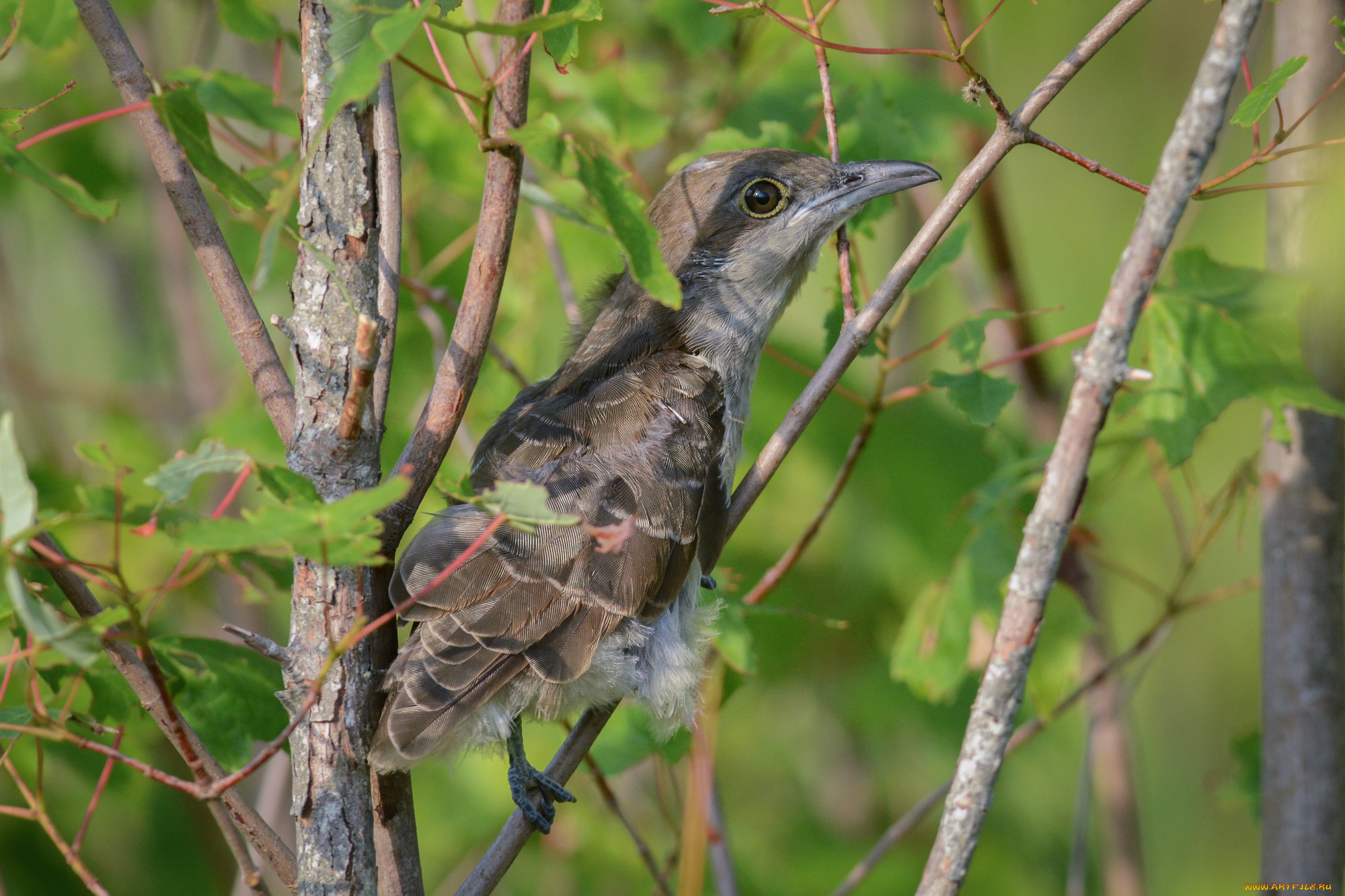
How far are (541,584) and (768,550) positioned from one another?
2181 millimetres

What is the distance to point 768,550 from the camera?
486 centimetres

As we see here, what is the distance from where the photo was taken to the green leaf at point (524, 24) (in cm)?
149

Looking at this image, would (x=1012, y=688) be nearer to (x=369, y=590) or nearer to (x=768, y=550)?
(x=369, y=590)

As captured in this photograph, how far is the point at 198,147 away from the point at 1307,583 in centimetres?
303

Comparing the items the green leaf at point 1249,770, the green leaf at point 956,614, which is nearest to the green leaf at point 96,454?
the green leaf at point 956,614

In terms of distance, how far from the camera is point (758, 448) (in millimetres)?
4594

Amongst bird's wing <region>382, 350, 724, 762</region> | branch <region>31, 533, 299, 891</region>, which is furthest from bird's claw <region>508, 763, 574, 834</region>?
branch <region>31, 533, 299, 891</region>

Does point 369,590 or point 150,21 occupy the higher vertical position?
point 150,21

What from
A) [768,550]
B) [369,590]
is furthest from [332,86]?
[768,550]

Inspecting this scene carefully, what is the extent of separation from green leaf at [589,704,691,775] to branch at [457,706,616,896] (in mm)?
501

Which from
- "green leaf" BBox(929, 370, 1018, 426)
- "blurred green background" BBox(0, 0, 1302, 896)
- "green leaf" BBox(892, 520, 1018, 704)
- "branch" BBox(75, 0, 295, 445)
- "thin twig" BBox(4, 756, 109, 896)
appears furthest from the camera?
"blurred green background" BBox(0, 0, 1302, 896)

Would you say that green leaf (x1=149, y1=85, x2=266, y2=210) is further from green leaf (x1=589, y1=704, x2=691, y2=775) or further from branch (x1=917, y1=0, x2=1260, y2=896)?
green leaf (x1=589, y1=704, x2=691, y2=775)

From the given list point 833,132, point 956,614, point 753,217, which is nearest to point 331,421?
point 833,132

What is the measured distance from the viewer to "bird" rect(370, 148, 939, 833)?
8.80 ft
